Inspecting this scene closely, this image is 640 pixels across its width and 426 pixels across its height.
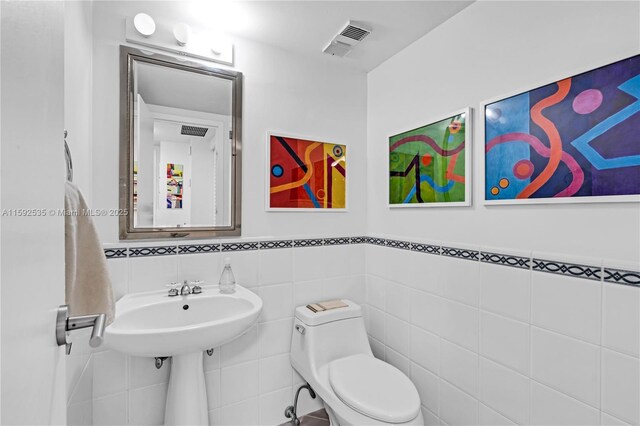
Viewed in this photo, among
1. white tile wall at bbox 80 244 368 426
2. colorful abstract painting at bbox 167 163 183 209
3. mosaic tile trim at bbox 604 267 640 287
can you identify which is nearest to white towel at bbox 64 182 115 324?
white tile wall at bbox 80 244 368 426

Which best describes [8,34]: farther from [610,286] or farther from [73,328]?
[610,286]

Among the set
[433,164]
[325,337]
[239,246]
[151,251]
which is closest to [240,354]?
[325,337]

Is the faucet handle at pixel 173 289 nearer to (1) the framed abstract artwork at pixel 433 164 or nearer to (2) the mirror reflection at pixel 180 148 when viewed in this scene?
(2) the mirror reflection at pixel 180 148

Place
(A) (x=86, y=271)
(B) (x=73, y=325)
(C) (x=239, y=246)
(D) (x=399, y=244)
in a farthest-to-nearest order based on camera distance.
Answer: (D) (x=399, y=244) → (C) (x=239, y=246) → (A) (x=86, y=271) → (B) (x=73, y=325)

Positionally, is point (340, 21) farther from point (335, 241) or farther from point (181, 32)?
point (335, 241)

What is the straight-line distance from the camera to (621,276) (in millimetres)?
933

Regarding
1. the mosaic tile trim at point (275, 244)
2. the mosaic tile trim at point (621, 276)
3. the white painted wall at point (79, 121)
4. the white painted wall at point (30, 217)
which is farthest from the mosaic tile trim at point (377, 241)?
the white painted wall at point (30, 217)

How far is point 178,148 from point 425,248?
1405 mm

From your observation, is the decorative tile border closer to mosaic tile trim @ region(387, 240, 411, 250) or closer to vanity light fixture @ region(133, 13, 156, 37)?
mosaic tile trim @ region(387, 240, 411, 250)

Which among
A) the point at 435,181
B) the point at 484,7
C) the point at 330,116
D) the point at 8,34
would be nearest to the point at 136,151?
the point at 330,116

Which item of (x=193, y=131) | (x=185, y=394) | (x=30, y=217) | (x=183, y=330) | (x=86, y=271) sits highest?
(x=193, y=131)

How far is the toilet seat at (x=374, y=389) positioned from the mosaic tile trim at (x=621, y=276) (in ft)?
2.77

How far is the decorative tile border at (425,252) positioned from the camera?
3.17ft

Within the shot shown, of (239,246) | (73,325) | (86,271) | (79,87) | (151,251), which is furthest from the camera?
(239,246)
